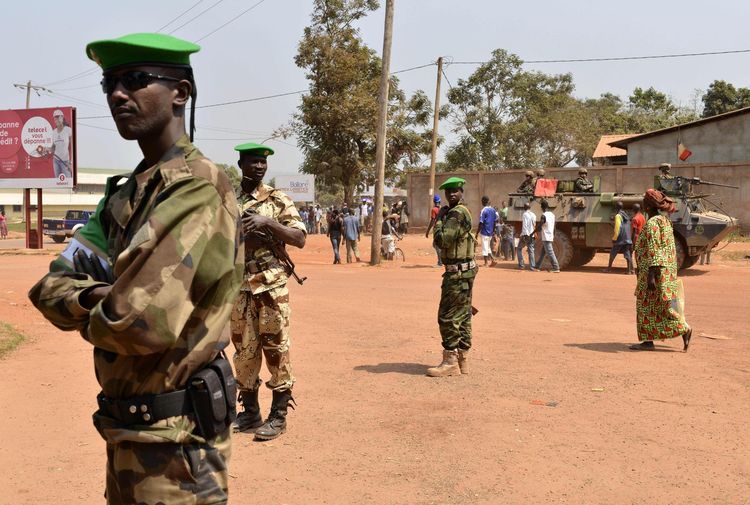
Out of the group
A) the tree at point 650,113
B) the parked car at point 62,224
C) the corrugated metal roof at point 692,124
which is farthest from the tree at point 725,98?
the parked car at point 62,224

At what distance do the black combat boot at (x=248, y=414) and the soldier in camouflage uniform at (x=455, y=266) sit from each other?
2113 mm

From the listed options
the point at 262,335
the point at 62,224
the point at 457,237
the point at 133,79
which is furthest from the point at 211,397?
the point at 62,224

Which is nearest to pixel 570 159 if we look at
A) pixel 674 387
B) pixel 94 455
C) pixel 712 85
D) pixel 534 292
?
pixel 712 85

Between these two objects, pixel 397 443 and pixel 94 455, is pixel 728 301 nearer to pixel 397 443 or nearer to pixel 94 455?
pixel 397 443

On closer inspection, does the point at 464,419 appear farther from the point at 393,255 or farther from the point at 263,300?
the point at 393,255

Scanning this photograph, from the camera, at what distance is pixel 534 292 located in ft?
46.6

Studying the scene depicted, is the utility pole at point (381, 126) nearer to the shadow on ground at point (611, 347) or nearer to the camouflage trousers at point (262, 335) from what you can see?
the shadow on ground at point (611, 347)

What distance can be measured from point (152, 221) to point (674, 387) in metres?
5.87

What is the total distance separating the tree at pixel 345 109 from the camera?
32.2m

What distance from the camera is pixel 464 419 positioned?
5.76 meters

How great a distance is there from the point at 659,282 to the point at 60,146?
21.1 meters

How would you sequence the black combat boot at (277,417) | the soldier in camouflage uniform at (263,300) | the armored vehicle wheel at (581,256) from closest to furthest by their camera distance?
the soldier in camouflage uniform at (263,300) < the black combat boot at (277,417) < the armored vehicle wheel at (581,256)

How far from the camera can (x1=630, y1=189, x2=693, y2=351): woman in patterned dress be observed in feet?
27.3

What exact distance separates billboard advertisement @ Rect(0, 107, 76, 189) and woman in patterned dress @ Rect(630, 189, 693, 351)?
804 inches
